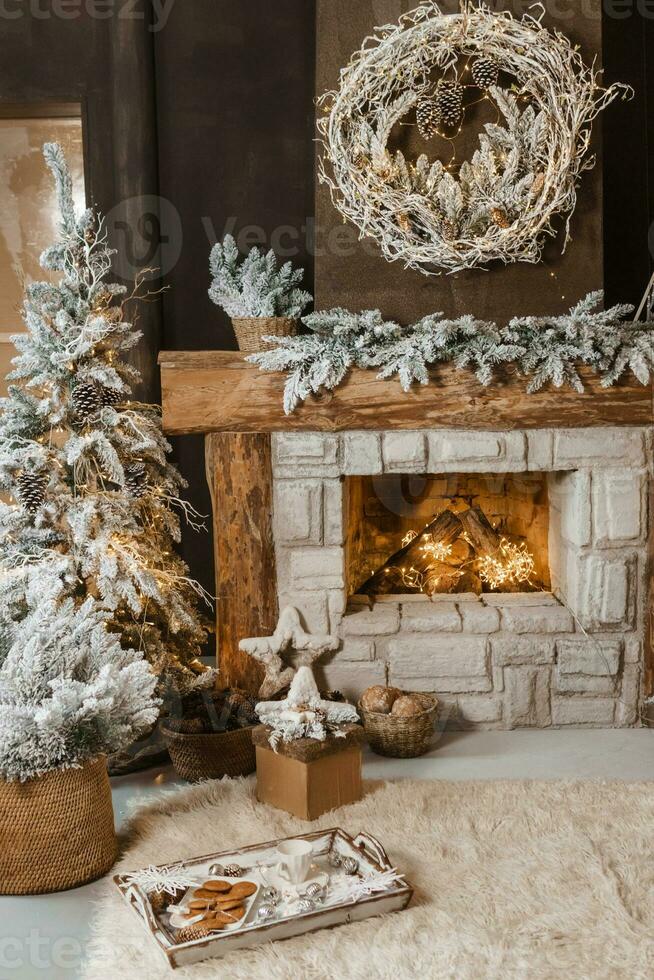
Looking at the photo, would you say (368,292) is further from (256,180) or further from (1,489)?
(1,489)

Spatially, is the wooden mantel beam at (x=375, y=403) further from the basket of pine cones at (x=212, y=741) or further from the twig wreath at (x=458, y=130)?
the basket of pine cones at (x=212, y=741)

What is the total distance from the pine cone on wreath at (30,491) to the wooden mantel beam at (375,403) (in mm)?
504

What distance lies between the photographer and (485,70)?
319cm

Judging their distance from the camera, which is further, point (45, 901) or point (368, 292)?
point (368, 292)

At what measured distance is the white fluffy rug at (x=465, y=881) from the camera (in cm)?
207

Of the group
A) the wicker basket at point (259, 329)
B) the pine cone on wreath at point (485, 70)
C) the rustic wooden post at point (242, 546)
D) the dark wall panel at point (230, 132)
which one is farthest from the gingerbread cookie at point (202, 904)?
the pine cone on wreath at point (485, 70)

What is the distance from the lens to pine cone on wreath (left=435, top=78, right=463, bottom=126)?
10.6 ft

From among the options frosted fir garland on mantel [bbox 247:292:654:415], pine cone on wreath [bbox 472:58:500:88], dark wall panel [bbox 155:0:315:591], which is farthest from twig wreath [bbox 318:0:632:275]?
dark wall panel [bbox 155:0:315:591]

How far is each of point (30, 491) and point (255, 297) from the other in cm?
101

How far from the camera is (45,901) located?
2.41m

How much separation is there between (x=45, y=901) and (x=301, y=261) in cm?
261

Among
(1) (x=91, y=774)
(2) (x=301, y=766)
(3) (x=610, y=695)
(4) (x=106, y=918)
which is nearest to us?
(4) (x=106, y=918)

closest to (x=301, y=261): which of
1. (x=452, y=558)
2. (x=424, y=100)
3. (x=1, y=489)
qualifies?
(x=424, y=100)

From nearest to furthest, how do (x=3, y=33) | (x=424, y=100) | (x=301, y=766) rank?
(x=301, y=766)
(x=424, y=100)
(x=3, y=33)
